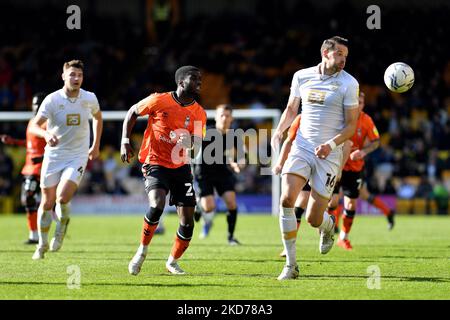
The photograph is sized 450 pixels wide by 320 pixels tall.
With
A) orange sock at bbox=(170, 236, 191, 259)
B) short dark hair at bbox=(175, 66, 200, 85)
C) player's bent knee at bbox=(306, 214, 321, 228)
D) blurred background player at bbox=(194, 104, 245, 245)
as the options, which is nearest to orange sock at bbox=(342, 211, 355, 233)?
blurred background player at bbox=(194, 104, 245, 245)

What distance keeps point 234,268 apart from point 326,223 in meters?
1.39

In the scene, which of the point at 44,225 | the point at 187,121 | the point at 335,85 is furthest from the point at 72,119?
the point at 335,85

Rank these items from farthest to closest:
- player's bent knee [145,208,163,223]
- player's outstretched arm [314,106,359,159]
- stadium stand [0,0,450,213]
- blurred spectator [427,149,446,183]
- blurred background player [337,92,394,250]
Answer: stadium stand [0,0,450,213]
blurred spectator [427,149,446,183]
blurred background player [337,92,394,250]
player's bent knee [145,208,163,223]
player's outstretched arm [314,106,359,159]

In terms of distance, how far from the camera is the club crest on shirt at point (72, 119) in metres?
13.0

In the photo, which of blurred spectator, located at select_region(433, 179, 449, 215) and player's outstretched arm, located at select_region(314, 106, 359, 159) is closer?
player's outstretched arm, located at select_region(314, 106, 359, 159)

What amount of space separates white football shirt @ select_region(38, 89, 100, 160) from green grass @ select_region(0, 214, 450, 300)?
1638mm

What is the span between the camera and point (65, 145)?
43.3ft

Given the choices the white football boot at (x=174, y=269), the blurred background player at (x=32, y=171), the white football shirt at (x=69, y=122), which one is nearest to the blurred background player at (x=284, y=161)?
the white football boot at (x=174, y=269)

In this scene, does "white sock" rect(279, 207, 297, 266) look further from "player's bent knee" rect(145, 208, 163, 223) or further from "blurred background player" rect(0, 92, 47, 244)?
"blurred background player" rect(0, 92, 47, 244)

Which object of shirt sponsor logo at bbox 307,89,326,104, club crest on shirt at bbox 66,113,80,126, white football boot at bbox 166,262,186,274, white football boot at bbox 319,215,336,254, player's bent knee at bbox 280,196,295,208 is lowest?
white football boot at bbox 166,262,186,274

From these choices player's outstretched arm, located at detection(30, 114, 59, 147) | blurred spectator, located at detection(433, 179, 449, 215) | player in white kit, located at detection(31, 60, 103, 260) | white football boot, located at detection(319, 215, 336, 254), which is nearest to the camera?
white football boot, located at detection(319, 215, 336, 254)

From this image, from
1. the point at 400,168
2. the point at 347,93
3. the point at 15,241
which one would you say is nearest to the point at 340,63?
the point at 347,93

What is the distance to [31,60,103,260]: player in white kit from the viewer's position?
12.9 metres

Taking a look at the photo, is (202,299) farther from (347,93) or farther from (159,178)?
(347,93)
